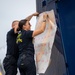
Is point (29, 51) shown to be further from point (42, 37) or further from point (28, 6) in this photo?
point (28, 6)

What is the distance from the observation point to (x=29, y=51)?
11.3 ft

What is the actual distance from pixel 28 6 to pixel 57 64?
2.92 m

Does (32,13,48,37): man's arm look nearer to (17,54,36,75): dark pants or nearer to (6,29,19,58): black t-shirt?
(17,54,36,75): dark pants

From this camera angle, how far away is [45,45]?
3.58 metres

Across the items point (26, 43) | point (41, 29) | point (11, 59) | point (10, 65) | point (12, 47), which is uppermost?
point (41, 29)

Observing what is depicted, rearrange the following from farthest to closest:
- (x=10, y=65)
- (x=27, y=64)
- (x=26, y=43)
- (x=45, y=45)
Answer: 1. (x=10, y=65)
2. (x=45, y=45)
3. (x=26, y=43)
4. (x=27, y=64)

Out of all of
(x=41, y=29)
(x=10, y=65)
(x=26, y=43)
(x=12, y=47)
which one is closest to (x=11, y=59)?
(x=10, y=65)

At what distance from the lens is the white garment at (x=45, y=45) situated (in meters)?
3.49

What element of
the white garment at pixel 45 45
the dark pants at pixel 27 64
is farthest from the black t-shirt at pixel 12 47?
the dark pants at pixel 27 64

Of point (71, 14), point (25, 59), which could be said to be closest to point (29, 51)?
point (25, 59)

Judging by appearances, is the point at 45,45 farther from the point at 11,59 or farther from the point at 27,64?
the point at 11,59

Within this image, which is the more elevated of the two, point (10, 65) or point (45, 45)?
point (45, 45)

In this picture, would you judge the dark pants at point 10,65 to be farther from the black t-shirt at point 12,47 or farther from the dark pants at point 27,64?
the dark pants at point 27,64

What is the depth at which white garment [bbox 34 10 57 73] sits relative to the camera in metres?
3.49
